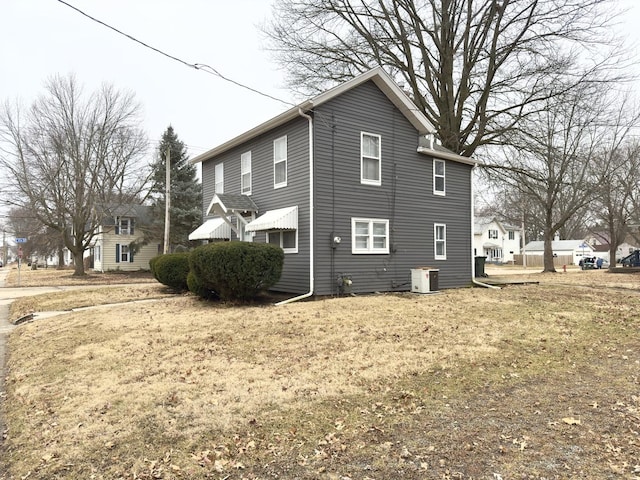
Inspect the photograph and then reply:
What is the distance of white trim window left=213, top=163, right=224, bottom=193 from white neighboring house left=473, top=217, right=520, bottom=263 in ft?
163

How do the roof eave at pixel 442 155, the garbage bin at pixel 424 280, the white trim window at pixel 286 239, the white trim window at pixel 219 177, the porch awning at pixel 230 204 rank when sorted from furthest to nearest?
the white trim window at pixel 219 177 → the roof eave at pixel 442 155 → the porch awning at pixel 230 204 → the garbage bin at pixel 424 280 → the white trim window at pixel 286 239

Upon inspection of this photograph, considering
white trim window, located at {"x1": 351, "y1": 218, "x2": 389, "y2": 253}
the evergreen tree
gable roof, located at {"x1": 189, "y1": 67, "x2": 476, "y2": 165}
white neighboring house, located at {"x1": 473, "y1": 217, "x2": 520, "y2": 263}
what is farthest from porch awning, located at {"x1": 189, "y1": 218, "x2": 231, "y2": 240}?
white neighboring house, located at {"x1": 473, "y1": 217, "x2": 520, "y2": 263}

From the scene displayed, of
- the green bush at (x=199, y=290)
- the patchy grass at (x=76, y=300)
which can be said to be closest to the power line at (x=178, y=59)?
the green bush at (x=199, y=290)

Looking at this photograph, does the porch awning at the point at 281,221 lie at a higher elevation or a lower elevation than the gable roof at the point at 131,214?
lower

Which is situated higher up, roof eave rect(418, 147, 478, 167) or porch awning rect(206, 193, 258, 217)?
roof eave rect(418, 147, 478, 167)

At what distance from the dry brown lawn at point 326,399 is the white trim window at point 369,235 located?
4.18m

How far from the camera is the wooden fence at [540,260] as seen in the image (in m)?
54.2

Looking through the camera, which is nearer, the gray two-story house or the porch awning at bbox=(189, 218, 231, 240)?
the gray two-story house

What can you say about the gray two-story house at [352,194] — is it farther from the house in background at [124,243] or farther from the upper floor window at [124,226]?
the upper floor window at [124,226]

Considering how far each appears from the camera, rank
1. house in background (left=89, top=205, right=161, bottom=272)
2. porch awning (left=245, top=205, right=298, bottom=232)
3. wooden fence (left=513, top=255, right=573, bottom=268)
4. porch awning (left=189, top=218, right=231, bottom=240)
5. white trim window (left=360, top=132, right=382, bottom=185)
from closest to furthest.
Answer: porch awning (left=245, top=205, right=298, bottom=232) < white trim window (left=360, top=132, right=382, bottom=185) < porch awning (left=189, top=218, right=231, bottom=240) < house in background (left=89, top=205, right=161, bottom=272) < wooden fence (left=513, top=255, right=573, bottom=268)

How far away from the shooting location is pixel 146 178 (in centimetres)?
3325

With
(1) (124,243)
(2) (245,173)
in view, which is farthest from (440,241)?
(1) (124,243)

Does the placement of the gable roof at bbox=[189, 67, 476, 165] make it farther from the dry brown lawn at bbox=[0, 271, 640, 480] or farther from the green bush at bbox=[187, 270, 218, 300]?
the dry brown lawn at bbox=[0, 271, 640, 480]

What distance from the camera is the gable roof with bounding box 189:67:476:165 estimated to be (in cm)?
1273
